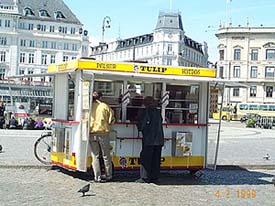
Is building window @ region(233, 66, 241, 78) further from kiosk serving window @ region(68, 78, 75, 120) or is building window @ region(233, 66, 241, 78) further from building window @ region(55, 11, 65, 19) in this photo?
kiosk serving window @ region(68, 78, 75, 120)

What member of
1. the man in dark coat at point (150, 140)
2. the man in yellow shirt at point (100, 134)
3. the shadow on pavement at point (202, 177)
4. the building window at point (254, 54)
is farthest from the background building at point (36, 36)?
the man in yellow shirt at point (100, 134)

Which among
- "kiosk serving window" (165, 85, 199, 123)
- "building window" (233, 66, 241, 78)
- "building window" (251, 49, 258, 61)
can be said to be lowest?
"kiosk serving window" (165, 85, 199, 123)

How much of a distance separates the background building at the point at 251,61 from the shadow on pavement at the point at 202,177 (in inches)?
3706

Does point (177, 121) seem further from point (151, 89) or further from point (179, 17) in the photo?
point (179, 17)

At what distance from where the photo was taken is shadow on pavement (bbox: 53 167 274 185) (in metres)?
13.2

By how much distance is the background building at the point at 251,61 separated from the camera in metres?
110

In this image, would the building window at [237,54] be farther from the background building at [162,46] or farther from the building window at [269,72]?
the background building at [162,46]

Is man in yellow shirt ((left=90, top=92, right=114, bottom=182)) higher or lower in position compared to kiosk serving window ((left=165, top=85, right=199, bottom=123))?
lower

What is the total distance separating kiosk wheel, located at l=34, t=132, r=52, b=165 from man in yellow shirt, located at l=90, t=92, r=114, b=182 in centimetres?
A: 257

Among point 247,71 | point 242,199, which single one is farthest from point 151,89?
point 247,71

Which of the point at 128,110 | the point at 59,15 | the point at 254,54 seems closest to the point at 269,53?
the point at 254,54

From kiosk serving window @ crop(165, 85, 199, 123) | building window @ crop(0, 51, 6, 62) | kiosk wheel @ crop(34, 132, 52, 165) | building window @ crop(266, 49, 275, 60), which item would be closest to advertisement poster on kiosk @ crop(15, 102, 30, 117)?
kiosk wheel @ crop(34, 132, 52, 165)

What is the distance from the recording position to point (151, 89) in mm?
13508

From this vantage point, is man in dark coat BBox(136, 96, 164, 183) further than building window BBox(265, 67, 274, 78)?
No
